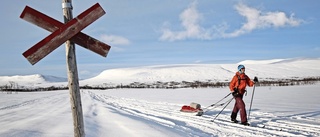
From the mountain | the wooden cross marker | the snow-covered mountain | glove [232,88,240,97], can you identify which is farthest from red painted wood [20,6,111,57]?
the mountain

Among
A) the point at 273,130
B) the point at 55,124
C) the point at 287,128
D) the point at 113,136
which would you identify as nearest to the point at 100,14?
the point at 113,136

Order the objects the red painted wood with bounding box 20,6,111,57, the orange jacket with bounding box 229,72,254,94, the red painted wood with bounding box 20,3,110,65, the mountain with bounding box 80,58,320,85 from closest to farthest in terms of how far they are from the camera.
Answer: the red painted wood with bounding box 20,3,110,65
the red painted wood with bounding box 20,6,111,57
the orange jacket with bounding box 229,72,254,94
the mountain with bounding box 80,58,320,85

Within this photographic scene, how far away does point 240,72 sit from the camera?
7.68 m

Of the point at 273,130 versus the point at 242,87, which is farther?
the point at 242,87

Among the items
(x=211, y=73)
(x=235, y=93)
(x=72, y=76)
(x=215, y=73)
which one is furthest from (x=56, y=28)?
(x=211, y=73)

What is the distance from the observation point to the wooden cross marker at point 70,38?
295cm

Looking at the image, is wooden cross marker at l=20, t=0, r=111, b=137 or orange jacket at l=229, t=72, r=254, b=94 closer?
wooden cross marker at l=20, t=0, r=111, b=137

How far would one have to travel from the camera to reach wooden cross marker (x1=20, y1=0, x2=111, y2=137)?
9.67 feet

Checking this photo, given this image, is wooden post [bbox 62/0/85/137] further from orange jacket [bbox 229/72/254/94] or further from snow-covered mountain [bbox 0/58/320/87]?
snow-covered mountain [bbox 0/58/320/87]

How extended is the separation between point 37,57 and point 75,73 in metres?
0.47

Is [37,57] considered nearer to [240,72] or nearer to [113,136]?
[113,136]

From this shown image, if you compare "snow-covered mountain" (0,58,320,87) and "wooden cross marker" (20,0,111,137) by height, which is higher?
"snow-covered mountain" (0,58,320,87)

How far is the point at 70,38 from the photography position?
3.09 meters

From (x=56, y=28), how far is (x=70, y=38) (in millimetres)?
200
